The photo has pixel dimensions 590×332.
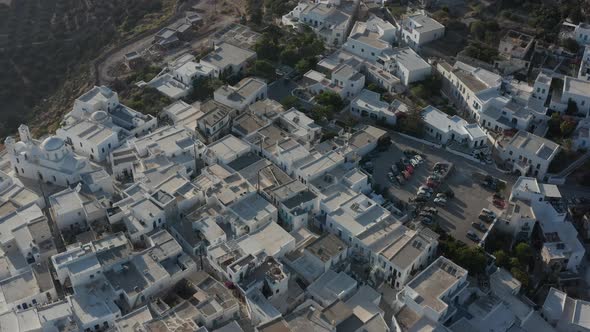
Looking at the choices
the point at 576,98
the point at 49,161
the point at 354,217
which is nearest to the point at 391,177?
the point at 354,217

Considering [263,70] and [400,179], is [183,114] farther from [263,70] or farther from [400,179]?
[400,179]

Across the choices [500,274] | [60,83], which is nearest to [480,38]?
[500,274]

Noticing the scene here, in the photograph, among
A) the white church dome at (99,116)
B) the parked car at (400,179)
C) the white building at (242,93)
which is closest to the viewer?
the parked car at (400,179)

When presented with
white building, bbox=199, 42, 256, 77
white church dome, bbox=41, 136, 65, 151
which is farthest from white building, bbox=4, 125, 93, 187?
white building, bbox=199, 42, 256, 77

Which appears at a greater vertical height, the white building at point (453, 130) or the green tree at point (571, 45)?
the green tree at point (571, 45)

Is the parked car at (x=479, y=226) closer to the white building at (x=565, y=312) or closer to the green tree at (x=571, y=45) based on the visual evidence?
the white building at (x=565, y=312)

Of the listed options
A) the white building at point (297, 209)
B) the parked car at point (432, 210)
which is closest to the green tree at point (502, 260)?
the parked car at point (432, 210)
